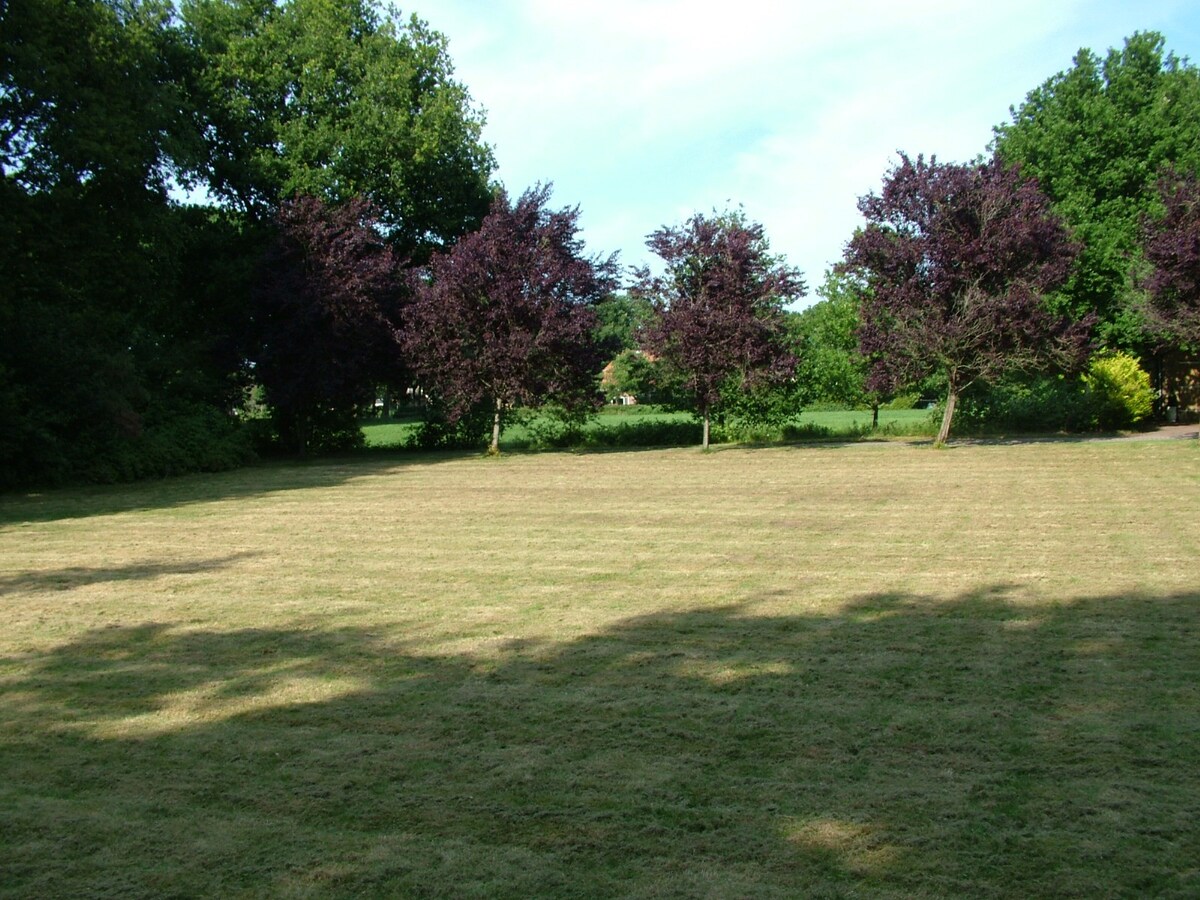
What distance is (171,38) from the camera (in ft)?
81.0

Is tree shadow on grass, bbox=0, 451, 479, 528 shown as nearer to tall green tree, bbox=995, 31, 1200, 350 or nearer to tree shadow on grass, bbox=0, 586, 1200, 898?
tree shadow on grass, bbox=0, 586, 1200, 898

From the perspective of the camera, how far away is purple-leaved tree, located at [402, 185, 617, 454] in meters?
22.7

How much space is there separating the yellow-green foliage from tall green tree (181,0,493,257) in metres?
18.9

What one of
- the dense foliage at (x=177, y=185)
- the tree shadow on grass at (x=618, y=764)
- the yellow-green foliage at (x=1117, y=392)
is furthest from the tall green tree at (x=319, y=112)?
the tree shadow on grass at (x=618, y=764)

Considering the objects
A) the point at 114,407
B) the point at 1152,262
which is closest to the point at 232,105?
the point at 114,407

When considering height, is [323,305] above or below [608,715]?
above

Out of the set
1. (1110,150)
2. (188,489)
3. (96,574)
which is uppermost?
(1110,150)

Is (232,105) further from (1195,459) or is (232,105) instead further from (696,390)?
(1195,459)

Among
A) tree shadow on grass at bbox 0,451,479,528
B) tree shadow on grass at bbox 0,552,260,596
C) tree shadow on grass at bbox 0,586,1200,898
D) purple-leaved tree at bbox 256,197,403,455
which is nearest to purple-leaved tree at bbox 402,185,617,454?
purple-leaved tree at bbox 256,197,403,455

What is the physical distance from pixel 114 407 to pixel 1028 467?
16565mm

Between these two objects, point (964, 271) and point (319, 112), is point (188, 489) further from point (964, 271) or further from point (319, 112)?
point (964, 271)

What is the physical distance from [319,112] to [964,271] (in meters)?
17.0

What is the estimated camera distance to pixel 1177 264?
837 inches

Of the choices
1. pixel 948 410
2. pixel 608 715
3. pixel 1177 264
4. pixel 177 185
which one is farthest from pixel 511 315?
pixel 608 715
